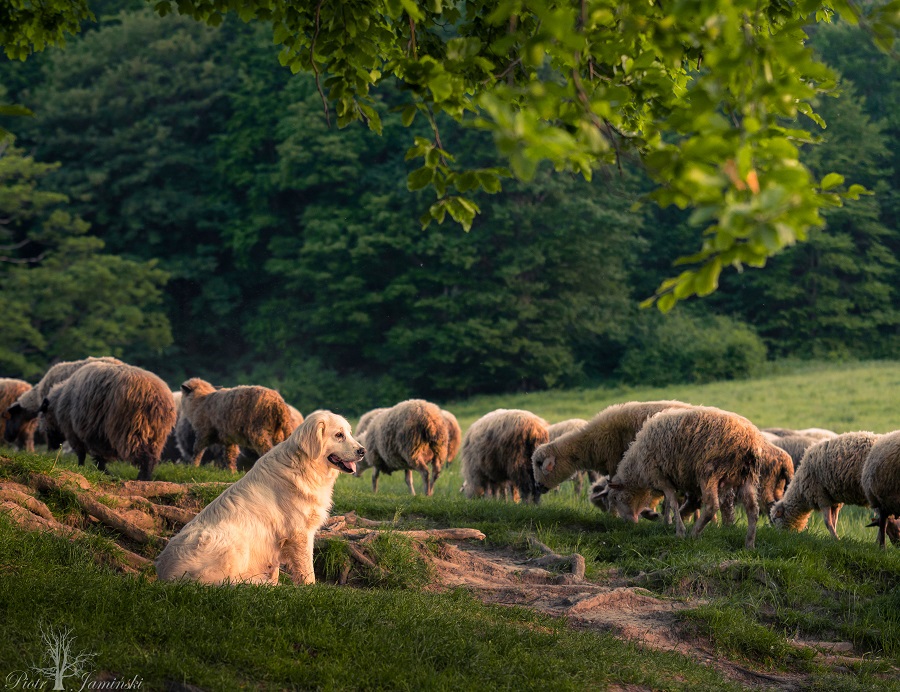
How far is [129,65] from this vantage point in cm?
4069

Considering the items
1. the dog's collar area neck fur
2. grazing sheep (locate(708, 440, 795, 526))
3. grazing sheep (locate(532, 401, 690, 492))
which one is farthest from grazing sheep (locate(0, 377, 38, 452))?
grazing sheep (locate(708, 440, 795, 526))

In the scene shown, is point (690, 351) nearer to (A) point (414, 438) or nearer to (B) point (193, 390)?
(A) point (414, 438)

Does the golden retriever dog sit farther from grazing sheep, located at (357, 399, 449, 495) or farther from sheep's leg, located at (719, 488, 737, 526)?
grazing sheep, located at (357, 399, 449, 495)

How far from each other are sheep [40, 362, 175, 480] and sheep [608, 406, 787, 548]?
220 inches

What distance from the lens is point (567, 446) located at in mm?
11594

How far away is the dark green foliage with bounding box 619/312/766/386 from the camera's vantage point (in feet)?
117

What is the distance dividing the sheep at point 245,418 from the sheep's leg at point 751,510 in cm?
602

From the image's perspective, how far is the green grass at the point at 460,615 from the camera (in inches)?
188

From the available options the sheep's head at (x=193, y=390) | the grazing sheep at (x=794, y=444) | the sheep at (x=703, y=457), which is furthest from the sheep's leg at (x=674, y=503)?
the sheep's head at (x=193, y=390)

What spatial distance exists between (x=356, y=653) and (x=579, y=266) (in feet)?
115

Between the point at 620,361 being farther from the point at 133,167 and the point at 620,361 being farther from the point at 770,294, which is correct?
the point at 133,167

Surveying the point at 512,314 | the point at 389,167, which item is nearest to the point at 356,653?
the point at 512,314

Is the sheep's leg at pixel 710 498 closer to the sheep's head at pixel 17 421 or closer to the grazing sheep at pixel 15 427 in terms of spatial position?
the sheep's head at pixel 17 421

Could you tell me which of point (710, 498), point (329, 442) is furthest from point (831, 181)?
point (710, 498)
